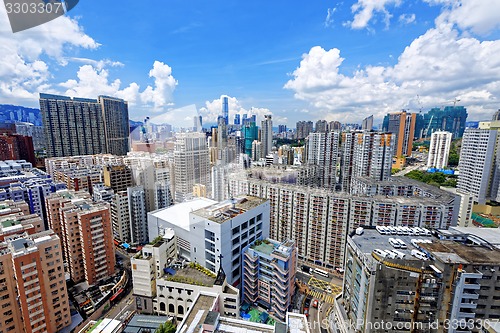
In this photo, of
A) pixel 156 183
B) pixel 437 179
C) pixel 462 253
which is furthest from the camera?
pixel 437 179

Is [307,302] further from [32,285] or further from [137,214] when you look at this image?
[137,214]

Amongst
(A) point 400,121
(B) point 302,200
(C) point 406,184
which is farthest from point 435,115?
(B) point 302,200

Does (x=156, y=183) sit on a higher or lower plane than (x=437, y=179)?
higher

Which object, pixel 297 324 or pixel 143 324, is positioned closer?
pixel 297 324

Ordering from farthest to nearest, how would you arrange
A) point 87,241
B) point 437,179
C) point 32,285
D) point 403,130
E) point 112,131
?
point 403,130, point 112,131, point 437,179, point 87,241, point 32,285

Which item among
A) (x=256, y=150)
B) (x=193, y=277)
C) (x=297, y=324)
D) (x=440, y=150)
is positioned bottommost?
(x=193, y=277)

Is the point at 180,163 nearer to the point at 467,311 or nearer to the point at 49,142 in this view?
the point at 467,311

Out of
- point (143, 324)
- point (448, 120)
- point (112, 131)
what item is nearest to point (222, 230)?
point (143, 324)

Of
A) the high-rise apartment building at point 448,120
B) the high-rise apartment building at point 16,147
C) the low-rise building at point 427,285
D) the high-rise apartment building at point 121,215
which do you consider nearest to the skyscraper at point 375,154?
the low-rise building at point 427,285
